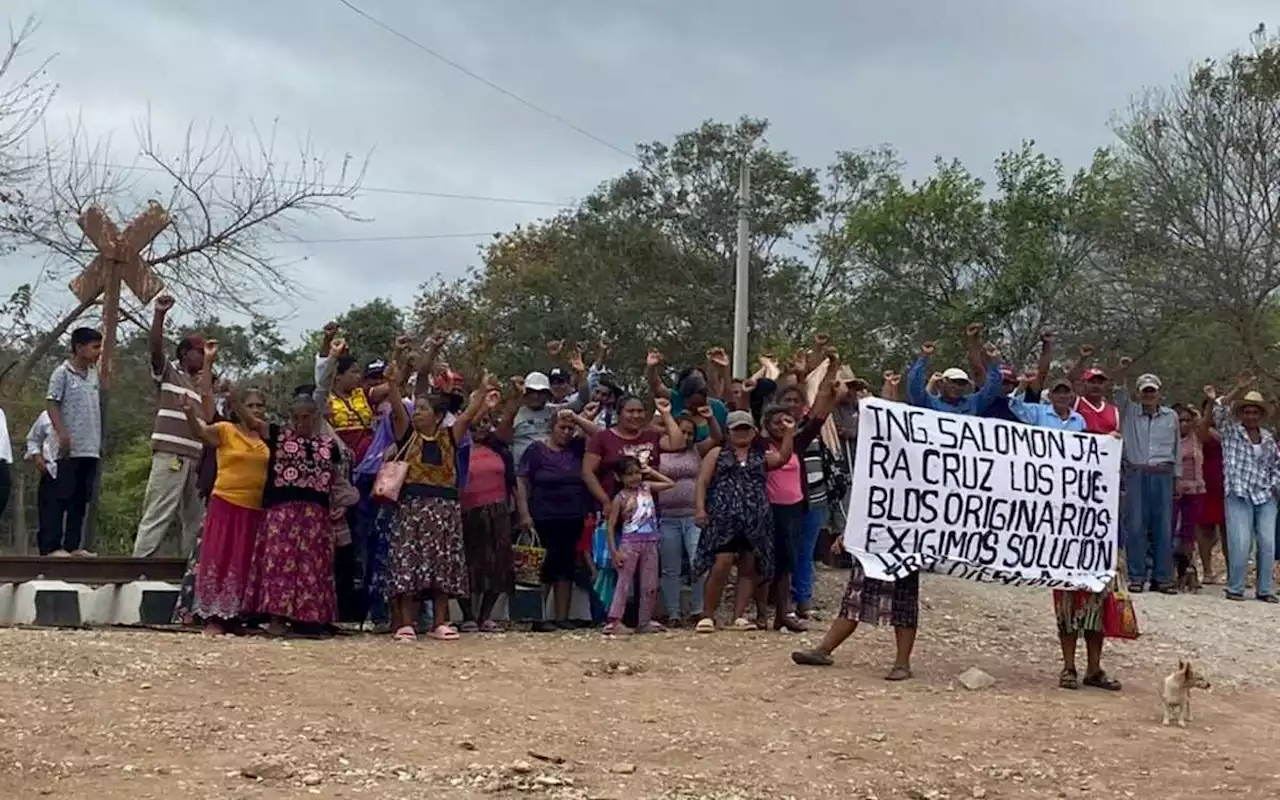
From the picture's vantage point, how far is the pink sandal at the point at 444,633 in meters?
9.52

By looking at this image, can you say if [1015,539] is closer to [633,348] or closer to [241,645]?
[241,645]

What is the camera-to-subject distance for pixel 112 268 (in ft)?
34.4

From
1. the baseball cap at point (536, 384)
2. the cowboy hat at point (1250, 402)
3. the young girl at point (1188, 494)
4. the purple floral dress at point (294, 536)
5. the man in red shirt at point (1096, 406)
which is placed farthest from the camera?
the young girl at point (1188, 494)

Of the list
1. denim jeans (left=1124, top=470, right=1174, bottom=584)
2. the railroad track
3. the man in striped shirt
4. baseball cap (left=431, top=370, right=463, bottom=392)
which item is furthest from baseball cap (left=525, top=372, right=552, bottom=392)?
denim jeans (left=1124, top=470, right=1174, bottom=584)

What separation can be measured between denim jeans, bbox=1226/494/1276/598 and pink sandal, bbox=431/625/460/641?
23.5 feet

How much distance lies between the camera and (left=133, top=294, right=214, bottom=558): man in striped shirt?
1024 cm

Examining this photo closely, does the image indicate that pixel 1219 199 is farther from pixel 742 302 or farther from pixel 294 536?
pixel 294 536

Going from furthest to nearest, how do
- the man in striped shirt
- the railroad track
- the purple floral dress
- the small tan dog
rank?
the man in striped shirt → the railroad track → the purple floral dress → the small tan dog

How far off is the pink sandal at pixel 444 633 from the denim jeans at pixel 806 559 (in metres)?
2.50

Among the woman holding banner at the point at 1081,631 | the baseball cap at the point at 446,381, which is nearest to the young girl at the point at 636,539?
the baseball cap at the point at 446,381

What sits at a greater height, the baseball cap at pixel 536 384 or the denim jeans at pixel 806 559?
the baseball cap at pixel 536 384

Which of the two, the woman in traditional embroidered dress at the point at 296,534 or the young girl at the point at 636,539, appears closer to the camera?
the woman in traditional embroidered dress at the point at 296,534

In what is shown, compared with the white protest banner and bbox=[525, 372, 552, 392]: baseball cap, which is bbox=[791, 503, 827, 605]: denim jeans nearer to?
the white protest banner

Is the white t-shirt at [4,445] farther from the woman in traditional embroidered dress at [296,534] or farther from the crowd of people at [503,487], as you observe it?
the woman in traditional embroidered dress at [296,534]
